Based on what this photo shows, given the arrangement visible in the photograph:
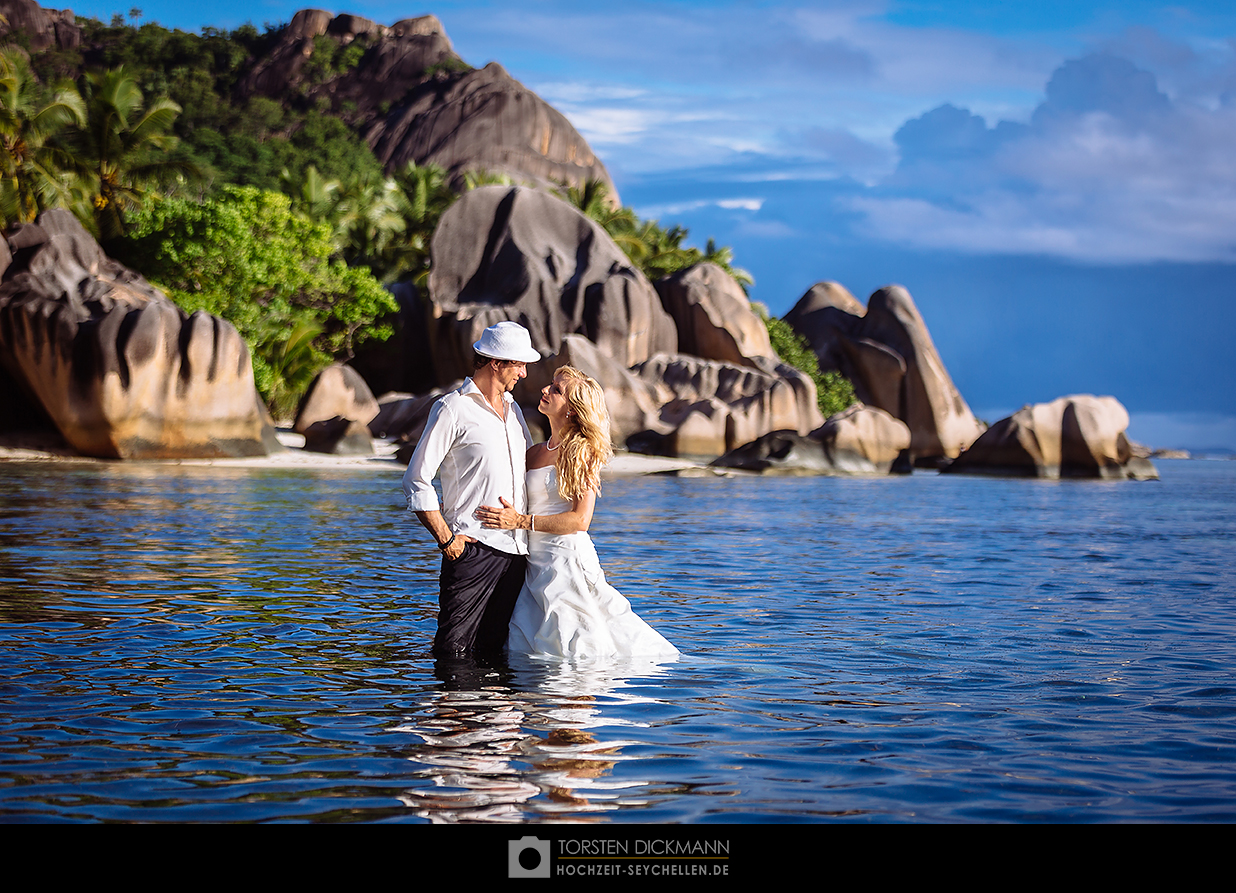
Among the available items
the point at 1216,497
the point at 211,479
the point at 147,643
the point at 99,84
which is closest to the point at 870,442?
the point at 1216,497

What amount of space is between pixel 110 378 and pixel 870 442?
2091 centimetres

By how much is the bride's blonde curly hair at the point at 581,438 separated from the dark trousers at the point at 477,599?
50 centimetres

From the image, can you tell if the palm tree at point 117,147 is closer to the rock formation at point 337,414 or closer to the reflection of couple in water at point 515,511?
the rock formation at point 337,414

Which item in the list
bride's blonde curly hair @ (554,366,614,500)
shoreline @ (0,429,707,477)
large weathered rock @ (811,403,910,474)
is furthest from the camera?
large weathered rock @ (811,403,910,474)

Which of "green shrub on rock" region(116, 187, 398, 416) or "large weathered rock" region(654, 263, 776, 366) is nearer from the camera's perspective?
"green shrub on rock" region(116, 187, 398, 416)

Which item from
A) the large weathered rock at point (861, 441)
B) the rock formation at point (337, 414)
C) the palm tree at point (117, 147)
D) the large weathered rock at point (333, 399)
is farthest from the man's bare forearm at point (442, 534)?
the palm tree at point (117, 147)

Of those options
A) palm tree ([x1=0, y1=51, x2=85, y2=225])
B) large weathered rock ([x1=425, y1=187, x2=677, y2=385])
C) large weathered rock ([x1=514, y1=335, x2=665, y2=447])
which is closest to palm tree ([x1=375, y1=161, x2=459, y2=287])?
Result: large weathered rock ([x1=425, y1=187, x2=677, y2=385])

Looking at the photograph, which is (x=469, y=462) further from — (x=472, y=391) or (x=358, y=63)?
(x=358, y=63)

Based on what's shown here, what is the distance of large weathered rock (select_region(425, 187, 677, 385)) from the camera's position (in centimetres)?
3953

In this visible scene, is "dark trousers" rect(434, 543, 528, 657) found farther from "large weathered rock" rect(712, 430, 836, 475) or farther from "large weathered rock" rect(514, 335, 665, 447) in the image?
"large weathered rock" rect(514, 335, 665, 447)
